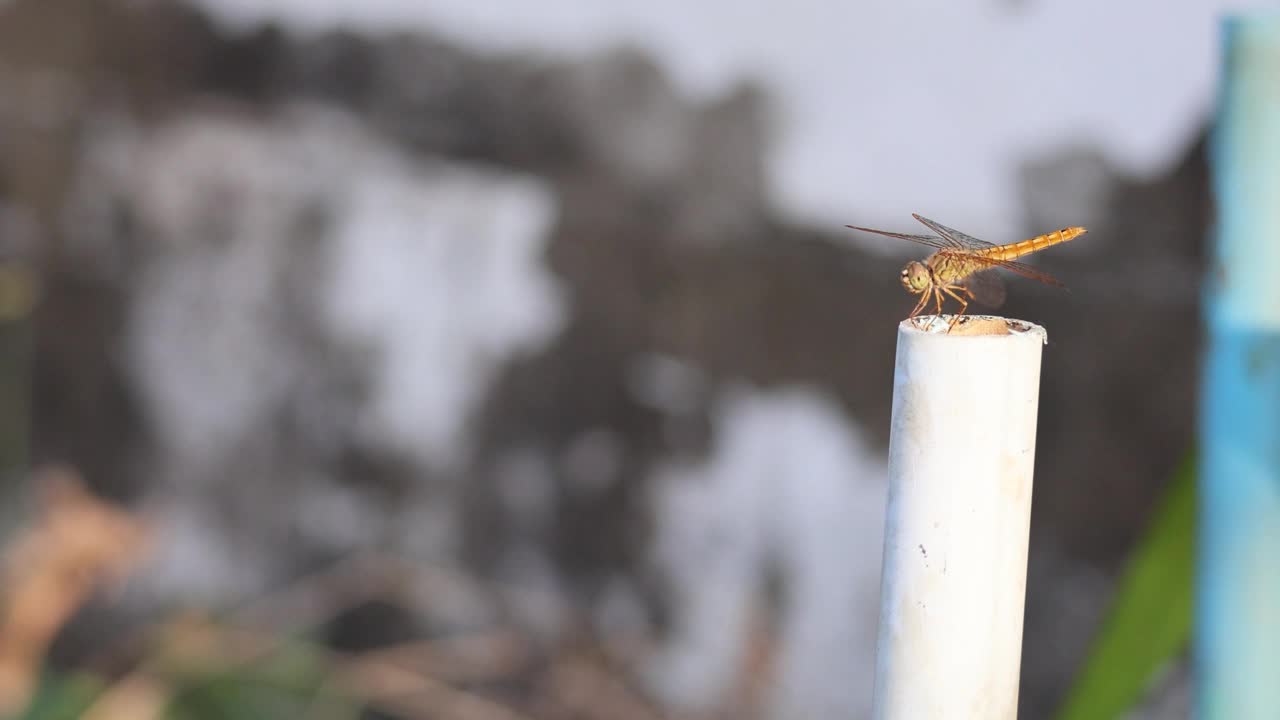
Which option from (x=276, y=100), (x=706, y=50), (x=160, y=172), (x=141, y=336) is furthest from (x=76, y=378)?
(x=706, y=50)

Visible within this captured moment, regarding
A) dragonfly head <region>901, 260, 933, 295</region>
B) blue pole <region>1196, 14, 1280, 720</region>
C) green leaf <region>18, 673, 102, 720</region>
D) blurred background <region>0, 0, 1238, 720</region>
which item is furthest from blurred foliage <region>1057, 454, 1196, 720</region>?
green leaf <region>18, 673, 102, 720</region>

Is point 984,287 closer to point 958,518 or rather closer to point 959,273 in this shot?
point 959,273

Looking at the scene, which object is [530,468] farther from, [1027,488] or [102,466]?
[1027,488]

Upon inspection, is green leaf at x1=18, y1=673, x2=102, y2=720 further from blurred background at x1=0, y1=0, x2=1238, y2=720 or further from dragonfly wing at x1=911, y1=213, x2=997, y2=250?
dragonfly wing at x1=911, y1=213, x2=997, y2=250

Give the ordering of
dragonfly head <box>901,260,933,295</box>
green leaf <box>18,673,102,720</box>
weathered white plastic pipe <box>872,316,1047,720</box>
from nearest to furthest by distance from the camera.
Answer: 1. weathered white plastic pipe <box>872,316,1047,720</box>
2. dragonfly head <box>901,260,933,295</box>
3. green leaf <box>18,673,102,720</box>

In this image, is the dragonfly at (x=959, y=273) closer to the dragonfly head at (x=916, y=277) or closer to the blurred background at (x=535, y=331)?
the dragonfly head at (x=916, y=277)

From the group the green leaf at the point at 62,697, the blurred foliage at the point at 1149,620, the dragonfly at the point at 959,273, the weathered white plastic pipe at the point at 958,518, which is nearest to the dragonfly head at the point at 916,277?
the dragonfly at the point at 959,273
